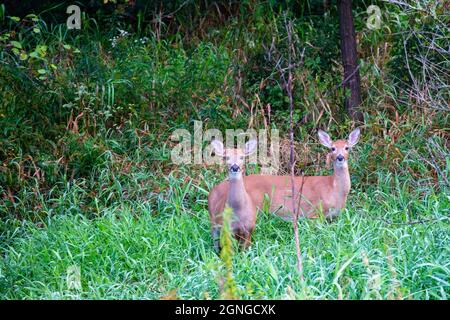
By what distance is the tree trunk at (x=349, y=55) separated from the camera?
31.2 ft

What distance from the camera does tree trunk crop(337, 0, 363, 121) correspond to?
9.50 meters

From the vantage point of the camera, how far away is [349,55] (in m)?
9.55

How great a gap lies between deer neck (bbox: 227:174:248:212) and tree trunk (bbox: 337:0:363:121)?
8.40 feet

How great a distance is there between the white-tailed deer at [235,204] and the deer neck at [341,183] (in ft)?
2.85

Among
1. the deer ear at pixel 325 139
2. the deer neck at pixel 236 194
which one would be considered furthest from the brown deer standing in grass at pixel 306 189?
the deer neck at pixel 236 194

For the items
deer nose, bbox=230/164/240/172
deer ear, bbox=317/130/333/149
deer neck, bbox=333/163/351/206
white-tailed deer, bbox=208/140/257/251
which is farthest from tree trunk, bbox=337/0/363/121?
deer nose, bbox=230/164/240/172

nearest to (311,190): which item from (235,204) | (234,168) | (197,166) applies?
(234,168)

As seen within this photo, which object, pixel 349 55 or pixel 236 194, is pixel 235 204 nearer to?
pixel 236 194

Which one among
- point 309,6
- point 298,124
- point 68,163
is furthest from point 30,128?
point 309,6

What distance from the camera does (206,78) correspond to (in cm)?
1001

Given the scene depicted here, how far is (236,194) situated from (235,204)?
0.09 m

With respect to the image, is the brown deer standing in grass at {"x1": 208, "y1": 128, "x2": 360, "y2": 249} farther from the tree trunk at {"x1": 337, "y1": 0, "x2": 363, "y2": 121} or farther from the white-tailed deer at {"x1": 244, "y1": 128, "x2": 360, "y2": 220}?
the tree trunk at {"x1": 337, "y1": 0, "x2": 363, "y2": 121}

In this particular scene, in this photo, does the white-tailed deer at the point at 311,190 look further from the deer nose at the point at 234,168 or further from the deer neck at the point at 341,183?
the deer nose at the point at 234,168
